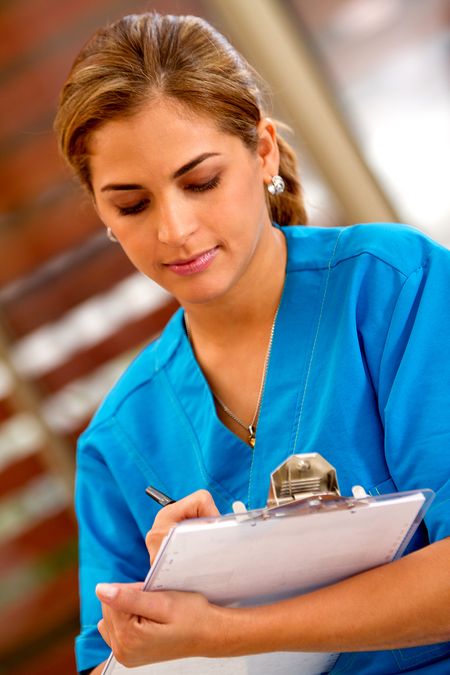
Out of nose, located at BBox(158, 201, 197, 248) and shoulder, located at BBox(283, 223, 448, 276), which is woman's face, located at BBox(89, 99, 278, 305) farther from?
shoulder, located at BBox(283, 223, 448, 276)

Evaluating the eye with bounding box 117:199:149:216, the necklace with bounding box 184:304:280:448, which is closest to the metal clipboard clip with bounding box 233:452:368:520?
the necklace with bounding box 184:304:280:448

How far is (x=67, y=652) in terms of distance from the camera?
3.60m

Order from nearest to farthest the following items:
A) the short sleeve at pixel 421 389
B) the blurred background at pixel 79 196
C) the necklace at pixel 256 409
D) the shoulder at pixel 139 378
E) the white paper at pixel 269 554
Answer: the white paper at pixel 269 554, the short sleeve at pixel 421 389, the necklace at pixel 256 409, the shoulder at pixel 139 378, the blurred background at pixel 79 196

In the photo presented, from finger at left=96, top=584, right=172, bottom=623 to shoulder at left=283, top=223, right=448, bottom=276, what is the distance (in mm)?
612

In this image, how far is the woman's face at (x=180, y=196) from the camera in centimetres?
136

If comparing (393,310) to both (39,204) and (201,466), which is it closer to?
(201,466)

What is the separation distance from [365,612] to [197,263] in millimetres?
552

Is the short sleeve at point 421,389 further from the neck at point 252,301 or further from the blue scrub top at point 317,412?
the neck at point 252,301

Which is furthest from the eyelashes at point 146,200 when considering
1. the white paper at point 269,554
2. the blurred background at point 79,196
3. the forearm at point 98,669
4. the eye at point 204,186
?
the blurred background at point 79,196

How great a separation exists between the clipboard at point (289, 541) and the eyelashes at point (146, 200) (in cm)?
47

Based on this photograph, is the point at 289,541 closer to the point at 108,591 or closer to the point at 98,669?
the point at 108,591

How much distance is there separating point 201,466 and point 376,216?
178cm

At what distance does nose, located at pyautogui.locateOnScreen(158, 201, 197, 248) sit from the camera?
1369 millimetres

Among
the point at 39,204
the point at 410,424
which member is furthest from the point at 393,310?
the point at 39,204
